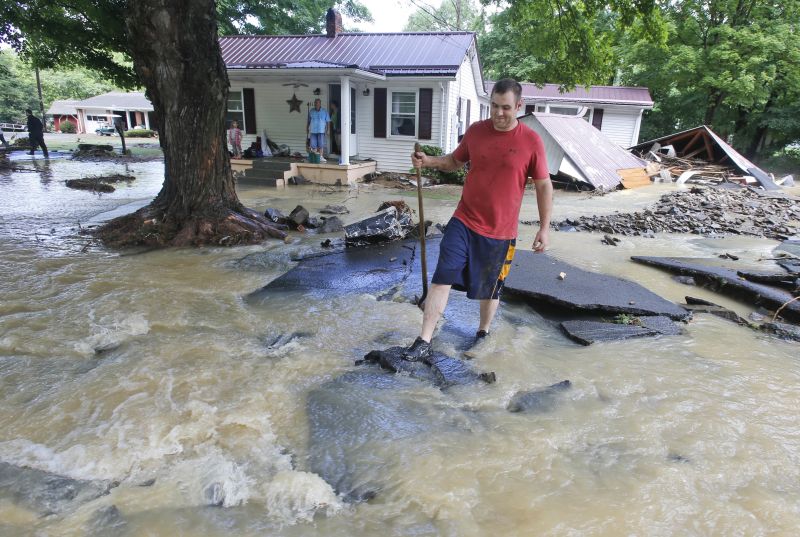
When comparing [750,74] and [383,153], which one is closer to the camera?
[383,153]

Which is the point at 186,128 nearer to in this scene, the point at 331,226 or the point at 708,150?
the point at 331,226

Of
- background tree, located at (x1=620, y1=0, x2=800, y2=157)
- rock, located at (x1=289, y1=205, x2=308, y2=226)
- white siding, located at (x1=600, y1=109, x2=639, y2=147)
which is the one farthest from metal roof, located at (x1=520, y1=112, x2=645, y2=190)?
white siding, located at (x1=600, y1=109, x2=639, y2=147)

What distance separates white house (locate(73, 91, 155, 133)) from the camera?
49.8m

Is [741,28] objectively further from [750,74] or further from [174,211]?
[174,211]

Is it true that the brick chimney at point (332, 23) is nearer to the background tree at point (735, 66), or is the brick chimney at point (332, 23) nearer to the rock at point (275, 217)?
the background tree at point (735, 66)

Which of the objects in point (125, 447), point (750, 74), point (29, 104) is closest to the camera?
point (125, 447)

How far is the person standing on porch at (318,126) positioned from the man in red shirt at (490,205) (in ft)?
38.4

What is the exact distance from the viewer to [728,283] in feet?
18.2

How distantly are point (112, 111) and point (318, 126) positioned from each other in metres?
47.1

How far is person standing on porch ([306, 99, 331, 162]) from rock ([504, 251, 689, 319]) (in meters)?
10.2

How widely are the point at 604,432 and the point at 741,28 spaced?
2592cm

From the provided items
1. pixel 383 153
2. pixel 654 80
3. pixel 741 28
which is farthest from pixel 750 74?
pixel 383 153

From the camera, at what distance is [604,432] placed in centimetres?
285

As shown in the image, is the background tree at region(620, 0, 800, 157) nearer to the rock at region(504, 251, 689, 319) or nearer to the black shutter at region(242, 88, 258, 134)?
the black shutter at region(242, 88, 258, 134)
